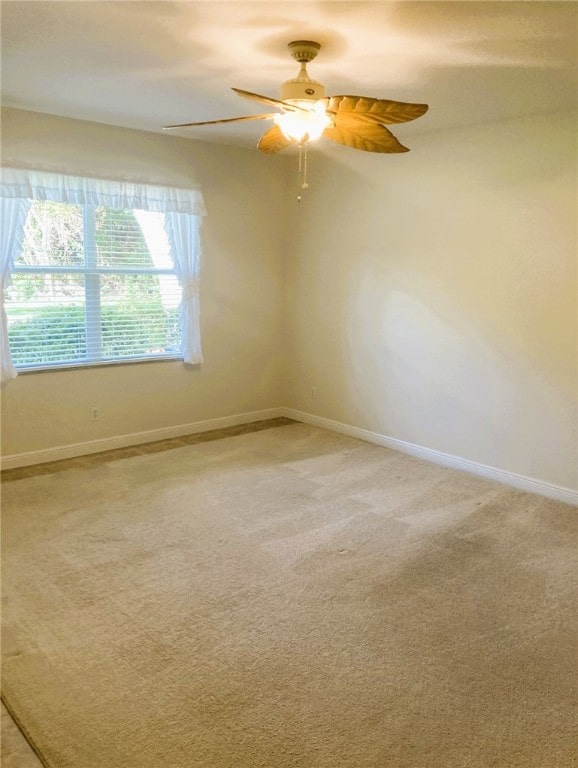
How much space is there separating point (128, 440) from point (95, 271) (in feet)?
4.67

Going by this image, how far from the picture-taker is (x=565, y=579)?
3.09 metres

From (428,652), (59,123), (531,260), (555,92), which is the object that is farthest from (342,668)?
(59,123)

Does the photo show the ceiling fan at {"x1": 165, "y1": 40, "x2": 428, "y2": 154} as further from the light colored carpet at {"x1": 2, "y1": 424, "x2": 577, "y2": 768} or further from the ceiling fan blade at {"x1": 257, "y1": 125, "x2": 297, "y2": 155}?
the light colored carpet at {"x1": 2, "y1": 424, "x2": 577, "y2": 768}

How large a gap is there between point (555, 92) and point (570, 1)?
1280 mm

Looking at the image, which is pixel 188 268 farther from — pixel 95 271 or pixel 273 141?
pixel 273 141

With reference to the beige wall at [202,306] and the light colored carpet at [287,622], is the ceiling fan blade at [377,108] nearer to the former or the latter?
the light colored carpet at [287,622]

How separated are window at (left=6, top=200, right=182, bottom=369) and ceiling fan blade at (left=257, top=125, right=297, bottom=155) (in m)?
1.85

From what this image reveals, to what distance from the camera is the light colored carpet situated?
6.66 ft

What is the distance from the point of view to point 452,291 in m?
4.53

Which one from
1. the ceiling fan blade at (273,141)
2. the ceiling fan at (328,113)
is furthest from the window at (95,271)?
the ceiling fan at (328,113)

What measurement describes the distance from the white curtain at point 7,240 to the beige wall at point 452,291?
2497 mm

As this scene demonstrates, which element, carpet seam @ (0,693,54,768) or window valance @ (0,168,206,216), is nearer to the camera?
carpet seam @ (0,693,54,768)

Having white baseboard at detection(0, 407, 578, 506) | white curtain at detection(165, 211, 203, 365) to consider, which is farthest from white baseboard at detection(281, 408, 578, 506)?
white curtain at detection(165, 211, 203, 365)

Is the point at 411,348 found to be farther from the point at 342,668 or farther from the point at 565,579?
the point at 342,668
